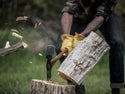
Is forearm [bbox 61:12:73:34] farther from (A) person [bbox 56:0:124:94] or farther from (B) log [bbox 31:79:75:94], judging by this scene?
(B) log [bbox 31:79:75:94]

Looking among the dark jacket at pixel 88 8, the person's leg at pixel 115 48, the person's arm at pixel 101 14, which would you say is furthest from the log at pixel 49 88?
the dark jacket at pixel 88 8

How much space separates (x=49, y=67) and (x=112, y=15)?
4.89 feet

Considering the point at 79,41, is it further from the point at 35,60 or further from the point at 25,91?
the point at 35,60

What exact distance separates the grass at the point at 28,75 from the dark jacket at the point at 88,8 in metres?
0.81

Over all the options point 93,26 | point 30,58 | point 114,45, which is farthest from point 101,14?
point 30,58

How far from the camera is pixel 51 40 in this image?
6.87 meters

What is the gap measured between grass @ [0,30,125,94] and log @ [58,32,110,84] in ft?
1.94

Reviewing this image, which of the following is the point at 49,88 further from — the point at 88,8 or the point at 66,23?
the point at 88,8

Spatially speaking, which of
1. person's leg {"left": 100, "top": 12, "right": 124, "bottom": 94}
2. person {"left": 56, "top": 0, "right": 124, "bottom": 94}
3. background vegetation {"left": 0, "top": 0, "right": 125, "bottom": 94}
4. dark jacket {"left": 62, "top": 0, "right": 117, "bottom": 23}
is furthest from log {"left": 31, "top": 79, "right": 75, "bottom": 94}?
dark jacket {"left": 62, "top": 0, "right": 117, "bottom": 23}

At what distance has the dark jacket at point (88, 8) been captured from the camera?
2922mm

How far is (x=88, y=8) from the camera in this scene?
10.1 feet

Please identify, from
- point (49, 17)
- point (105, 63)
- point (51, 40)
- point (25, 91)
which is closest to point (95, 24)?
point (25, 91)

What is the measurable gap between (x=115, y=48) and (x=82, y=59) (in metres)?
0.93

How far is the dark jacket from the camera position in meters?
2.92
